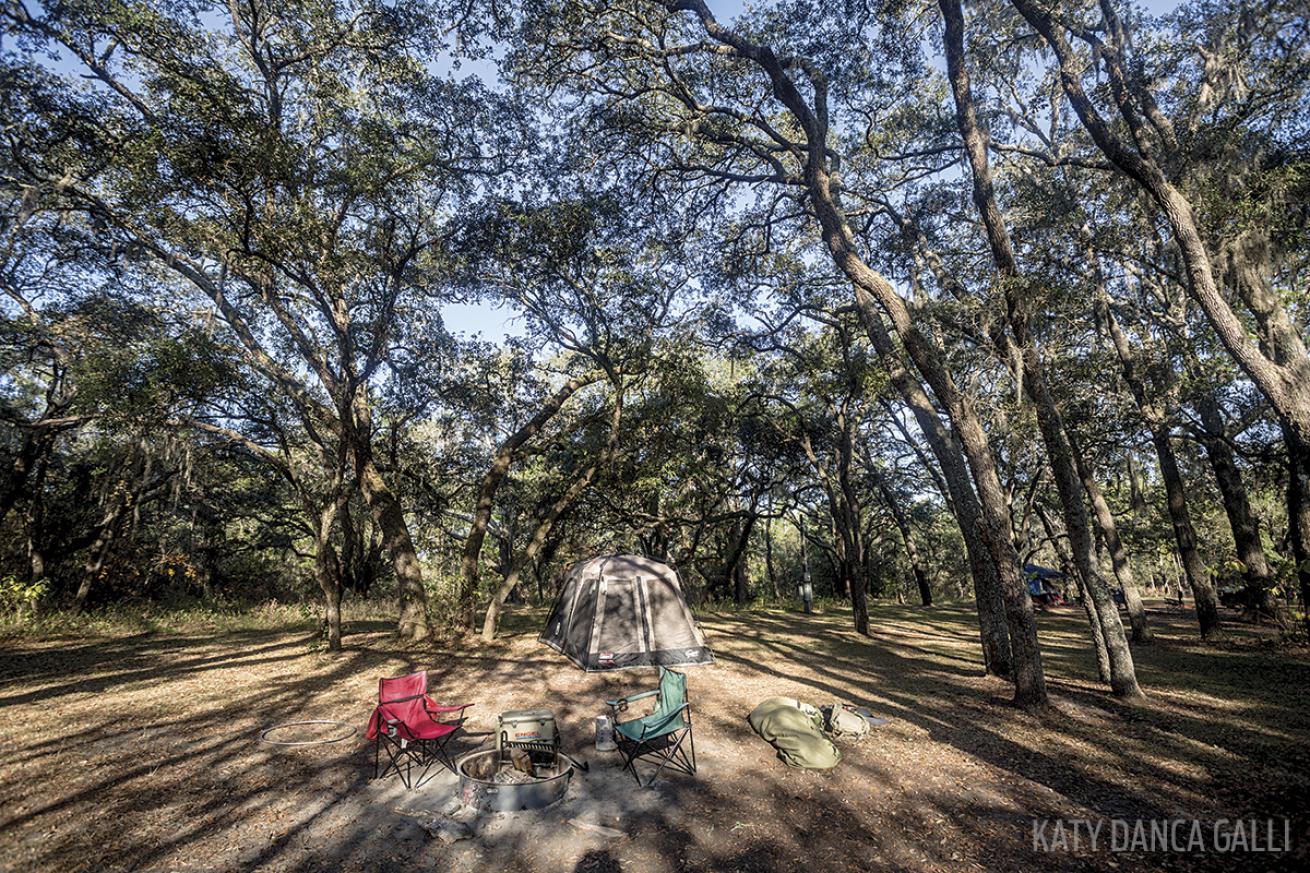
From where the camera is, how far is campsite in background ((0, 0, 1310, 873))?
173 inches

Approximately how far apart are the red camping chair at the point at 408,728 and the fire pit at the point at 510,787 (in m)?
→ 0.38

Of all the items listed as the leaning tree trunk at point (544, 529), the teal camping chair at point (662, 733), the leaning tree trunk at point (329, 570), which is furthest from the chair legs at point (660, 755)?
the leaning tree trunk at point (329, 570)

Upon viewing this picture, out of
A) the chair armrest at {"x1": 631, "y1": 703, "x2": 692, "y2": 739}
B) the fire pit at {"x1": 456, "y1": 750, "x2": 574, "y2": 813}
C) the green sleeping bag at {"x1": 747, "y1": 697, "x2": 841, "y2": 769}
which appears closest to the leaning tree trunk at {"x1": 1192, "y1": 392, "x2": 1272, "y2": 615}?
the green sleeping bag at {"x1": 747, "y1": 697, "x2": 841, "y2": 769}

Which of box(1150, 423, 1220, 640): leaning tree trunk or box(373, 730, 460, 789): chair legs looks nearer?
box(373, 730, 460, 789): chair legs

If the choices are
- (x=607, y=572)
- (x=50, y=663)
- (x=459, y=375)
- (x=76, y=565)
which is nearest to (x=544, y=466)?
(x=459, y=375)

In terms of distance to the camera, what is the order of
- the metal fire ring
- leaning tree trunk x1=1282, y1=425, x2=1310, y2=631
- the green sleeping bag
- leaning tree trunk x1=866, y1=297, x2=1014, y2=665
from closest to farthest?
the green sleeping bag, the metal fire ring, leaning tree trunk x1=866, y1=297, x2=1014, y2=665, leaning tree trunk x1=1282, y1=425, x2=1310, y2=631

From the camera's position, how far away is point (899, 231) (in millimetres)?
11977

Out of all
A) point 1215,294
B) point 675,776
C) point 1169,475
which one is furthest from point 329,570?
point 1169,475

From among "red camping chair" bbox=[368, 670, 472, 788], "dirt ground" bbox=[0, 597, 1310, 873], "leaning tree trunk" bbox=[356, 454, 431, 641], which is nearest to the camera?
"dirt ground" bbox=[0, 597, 1310, 873]

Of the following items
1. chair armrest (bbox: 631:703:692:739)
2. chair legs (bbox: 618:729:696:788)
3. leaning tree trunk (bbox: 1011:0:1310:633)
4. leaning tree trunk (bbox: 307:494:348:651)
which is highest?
leaning tree trunk (bbox: 1011:0:1310:633)

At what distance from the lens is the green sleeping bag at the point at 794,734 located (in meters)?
5.19

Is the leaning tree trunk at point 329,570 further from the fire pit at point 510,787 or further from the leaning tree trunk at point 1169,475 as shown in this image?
the leaning tree trunk at point 1169,475

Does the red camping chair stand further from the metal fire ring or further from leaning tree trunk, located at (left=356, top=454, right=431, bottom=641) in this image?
leaning tree trunk, located at (left=356, top=454, right=431, bottom=641)

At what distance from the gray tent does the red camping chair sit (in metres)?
3.83
